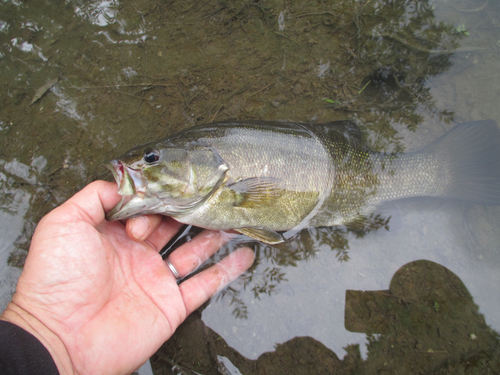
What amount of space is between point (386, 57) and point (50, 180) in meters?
4.37

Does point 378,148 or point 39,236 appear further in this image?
point 378,148

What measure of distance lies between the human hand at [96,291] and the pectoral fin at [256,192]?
0.84 m

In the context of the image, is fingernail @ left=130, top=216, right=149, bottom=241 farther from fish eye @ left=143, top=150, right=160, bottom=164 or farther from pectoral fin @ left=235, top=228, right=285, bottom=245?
pectoral fin @ left=235, top=228, right=285, bottom=245

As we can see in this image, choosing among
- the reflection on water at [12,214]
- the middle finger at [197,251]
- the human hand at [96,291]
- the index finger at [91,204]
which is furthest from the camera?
the reflection on water at [12,214]

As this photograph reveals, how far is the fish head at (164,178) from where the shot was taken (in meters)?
2.39

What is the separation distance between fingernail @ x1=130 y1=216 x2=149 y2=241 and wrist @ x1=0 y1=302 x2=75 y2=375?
0.93m

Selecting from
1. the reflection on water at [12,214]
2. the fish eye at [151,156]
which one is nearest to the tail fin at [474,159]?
the fish eye at [151,156]

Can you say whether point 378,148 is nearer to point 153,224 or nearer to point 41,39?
point 153,224

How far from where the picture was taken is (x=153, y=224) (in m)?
2.65

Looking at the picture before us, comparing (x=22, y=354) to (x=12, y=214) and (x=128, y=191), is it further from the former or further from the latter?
(x=12, y=214)

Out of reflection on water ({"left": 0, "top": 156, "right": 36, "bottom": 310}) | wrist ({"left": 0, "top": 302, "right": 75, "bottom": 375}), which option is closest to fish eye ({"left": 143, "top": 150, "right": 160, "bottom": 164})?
wrist ({"left": 0, "top": 302, "right": 75, "bottom": 375})

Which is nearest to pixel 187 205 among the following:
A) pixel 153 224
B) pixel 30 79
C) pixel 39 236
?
pixel 153 224

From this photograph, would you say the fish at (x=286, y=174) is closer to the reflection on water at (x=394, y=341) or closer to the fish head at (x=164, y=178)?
the fish head at (x=164, y=178)

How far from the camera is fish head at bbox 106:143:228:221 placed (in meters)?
2.39
